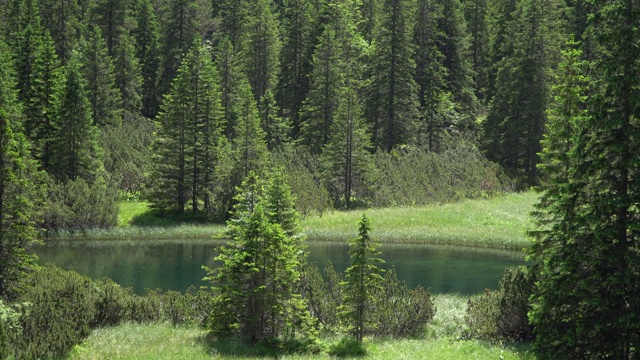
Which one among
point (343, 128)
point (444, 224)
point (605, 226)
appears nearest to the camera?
point (605, 226)

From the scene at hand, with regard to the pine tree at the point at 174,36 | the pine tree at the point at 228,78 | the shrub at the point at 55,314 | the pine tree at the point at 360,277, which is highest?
the pine tree at the point at 174,36

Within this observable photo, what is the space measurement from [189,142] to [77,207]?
1059 centimetres

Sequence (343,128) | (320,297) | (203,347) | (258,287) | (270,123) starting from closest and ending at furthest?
(203,347)
(258,287)
(320,297)
(343,128)
(270,123)

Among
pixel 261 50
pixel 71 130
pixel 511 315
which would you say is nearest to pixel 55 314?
pixel 511 315

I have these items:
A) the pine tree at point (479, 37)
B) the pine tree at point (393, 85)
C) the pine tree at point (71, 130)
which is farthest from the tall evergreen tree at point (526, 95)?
the pine tree at point (71, 130)

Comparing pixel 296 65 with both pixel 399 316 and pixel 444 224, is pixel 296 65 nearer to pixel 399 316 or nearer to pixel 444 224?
pixel 444 224

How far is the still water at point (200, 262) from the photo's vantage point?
31891 mm

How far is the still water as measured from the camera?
31891 mm

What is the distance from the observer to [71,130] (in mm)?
49188

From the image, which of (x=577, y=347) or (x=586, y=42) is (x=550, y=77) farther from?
(x=577, y=347)

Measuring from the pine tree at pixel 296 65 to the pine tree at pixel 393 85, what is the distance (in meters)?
9.92

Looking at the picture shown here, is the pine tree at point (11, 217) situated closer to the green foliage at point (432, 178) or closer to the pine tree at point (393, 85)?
the green foliage at point (432, 178)

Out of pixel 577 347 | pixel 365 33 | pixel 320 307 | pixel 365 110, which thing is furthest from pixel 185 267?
pixel 365 33

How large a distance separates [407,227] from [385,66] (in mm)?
26236
